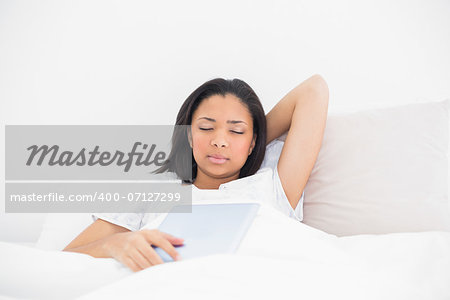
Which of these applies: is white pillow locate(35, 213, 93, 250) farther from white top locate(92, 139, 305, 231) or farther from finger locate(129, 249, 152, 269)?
finger locate(129, 249, 152, 269)

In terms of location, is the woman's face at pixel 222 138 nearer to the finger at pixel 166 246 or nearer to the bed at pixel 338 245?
the bed at pixel 338 245

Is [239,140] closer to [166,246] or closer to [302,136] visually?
[302,136]

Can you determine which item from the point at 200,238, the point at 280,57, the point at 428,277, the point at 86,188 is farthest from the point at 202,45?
the point at 428,277

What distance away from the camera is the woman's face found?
3.50 feet

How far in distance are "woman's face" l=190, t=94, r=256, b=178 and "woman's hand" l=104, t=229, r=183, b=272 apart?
1.42 feet

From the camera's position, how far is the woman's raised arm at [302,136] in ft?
3.48

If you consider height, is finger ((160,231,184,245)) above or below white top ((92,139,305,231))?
above

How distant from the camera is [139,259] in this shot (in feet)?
2.05

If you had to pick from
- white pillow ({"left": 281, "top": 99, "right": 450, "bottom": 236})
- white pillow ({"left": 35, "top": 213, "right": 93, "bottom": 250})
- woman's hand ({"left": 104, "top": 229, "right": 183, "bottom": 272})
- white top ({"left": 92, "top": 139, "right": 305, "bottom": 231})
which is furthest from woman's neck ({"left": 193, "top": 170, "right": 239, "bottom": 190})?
woman's hand ({"left": 104, "top": 229, "right": 183, "bottom": 272})

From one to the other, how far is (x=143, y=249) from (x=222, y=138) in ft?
1.61

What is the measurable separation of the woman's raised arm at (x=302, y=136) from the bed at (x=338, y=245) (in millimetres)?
72

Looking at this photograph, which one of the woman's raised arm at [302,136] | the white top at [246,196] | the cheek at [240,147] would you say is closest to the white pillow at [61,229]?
the white top at [246,196]

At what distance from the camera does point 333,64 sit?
1483 mm

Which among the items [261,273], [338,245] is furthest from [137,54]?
[261,273]
